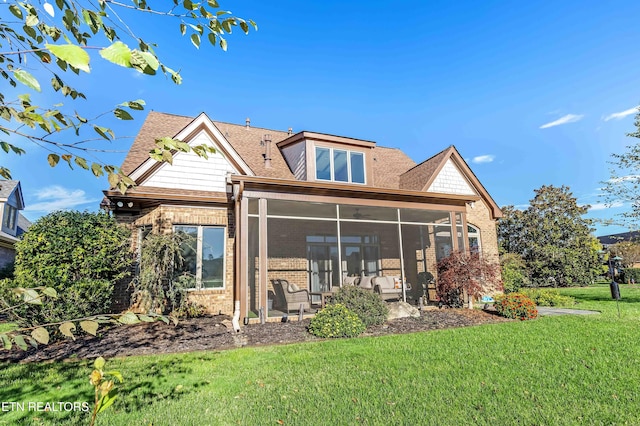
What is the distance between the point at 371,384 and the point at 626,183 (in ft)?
47.8

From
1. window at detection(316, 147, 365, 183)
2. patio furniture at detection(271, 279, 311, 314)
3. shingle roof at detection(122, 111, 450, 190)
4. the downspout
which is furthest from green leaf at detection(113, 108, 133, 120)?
window at detection(316, 147, 365, 183)

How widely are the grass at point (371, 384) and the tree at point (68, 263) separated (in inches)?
74.1

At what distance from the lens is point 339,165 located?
13.8m

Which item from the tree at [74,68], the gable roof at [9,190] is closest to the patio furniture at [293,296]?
the tree at [74,68]

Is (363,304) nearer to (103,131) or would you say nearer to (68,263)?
(68,263)

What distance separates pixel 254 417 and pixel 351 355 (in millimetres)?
2537

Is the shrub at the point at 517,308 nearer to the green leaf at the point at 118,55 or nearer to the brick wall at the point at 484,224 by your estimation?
the brick wall at the point at 484,224

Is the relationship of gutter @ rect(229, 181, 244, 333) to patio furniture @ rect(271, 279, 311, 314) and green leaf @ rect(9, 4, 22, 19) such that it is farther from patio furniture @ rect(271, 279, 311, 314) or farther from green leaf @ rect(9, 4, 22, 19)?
green leaf @ rect(9, 4, 22, 19)

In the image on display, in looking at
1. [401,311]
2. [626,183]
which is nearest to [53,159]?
[401,311]

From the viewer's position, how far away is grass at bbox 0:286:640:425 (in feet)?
11.2

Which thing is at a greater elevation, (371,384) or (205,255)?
(205,255)

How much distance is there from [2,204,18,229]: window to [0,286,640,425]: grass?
65.9 feet

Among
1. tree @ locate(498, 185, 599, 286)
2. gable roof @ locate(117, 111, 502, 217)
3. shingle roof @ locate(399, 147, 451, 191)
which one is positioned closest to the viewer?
gable roof @ locate(117, 111, 502, 217)

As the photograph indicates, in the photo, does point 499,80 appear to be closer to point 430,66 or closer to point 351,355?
point 430,66
